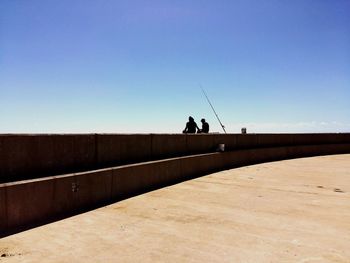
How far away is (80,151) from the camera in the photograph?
6.52 m

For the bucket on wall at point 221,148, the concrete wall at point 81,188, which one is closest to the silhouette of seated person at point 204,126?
the bucket on wall at point 221,148

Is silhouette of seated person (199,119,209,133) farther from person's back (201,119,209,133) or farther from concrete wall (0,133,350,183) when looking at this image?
concrete wall (0,133,350,183)

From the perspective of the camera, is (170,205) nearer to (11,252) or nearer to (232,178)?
(11,252)

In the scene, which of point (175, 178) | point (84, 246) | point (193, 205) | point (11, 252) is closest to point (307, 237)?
point (193, 205)

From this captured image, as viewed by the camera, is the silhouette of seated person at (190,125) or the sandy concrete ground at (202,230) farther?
the silhouette of seated person at (190,125)

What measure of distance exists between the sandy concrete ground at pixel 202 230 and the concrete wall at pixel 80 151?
37.8 inches

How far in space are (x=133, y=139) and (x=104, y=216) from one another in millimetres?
2718

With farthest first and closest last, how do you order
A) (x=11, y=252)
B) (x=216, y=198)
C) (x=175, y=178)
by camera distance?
(x=175, y=178), (x=216, y=198), (x=11, y=252)

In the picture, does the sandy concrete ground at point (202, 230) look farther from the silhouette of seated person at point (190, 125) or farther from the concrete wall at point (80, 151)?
the silhouette of seated person at point (190, 125)

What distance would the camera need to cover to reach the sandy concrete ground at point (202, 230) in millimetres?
4047

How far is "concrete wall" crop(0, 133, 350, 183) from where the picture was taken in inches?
208

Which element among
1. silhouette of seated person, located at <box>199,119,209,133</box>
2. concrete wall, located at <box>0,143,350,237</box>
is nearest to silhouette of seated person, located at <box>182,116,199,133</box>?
silhouette of seated person, located at <box>199,119,209,133</box>

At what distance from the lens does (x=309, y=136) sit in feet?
61.5

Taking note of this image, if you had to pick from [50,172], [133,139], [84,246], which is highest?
[133,139]
